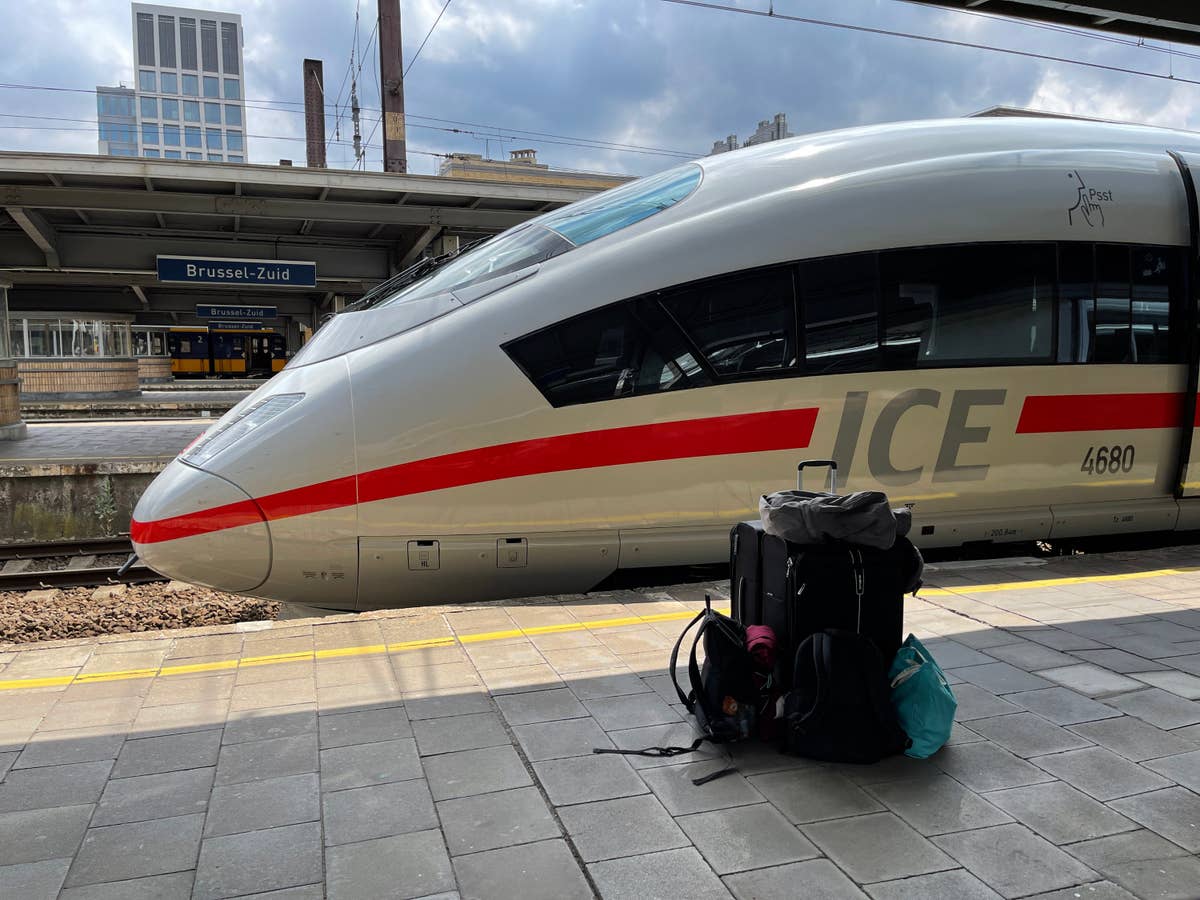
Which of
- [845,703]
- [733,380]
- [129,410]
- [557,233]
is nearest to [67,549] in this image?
[557,233]

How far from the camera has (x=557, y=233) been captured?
5.67m

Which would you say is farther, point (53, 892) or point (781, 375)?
point (781, 375)

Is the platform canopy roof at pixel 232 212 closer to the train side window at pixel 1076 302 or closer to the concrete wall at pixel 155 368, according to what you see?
the train side window at pixel 1076 302

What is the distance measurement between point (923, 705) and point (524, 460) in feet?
8.40

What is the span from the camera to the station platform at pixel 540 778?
2537 millimetres

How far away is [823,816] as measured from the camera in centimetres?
281

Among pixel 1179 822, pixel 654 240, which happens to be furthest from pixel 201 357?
pixel 1179 822

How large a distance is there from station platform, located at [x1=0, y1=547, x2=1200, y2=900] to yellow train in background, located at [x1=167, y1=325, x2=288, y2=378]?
4203 cm

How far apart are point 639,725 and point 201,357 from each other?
45512 mm

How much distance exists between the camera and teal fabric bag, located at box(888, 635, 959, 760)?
10.3ft

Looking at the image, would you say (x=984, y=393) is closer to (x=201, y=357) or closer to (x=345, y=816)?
(x=345, y=816)

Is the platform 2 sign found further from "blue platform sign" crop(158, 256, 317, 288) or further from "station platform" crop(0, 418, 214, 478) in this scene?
"blue platform sign" crop(158, 256, 317, 288)

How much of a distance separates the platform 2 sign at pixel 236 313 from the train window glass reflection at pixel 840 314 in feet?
84.3

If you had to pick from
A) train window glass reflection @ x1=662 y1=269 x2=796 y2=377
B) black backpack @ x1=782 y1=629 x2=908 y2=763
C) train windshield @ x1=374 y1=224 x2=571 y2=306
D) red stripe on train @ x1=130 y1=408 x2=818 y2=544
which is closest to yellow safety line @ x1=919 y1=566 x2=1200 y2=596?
red stripe on train @ x1=130 y1=408 x2=818 y2=544
